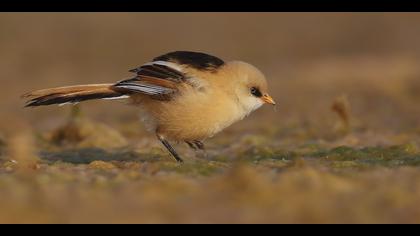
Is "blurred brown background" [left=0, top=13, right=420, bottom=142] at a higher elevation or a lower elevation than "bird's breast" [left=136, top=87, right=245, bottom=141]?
higher

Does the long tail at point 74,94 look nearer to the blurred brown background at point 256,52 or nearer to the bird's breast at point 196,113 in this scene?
the bird's breast at point 196,113

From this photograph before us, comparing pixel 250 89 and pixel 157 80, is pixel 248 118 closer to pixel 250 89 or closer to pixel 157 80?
pixel 250 89

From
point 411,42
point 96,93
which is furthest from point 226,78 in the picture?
point 411,42

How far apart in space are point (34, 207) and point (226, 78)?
3325mm

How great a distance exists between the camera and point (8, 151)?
9281 millimetres

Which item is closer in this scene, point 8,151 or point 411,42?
point 8,151

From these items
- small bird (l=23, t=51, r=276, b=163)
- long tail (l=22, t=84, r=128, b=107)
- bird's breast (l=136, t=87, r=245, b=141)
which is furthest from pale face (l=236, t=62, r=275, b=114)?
long tail (l=22, t=84, r=128, b=107)

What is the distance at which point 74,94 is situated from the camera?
321 inches

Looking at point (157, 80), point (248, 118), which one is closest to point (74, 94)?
point (157, 80)

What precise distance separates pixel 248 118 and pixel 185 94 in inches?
250

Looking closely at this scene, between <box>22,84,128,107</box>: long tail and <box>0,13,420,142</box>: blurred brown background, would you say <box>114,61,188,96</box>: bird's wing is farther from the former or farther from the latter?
<box>0,13,420,142</box>: blurred brown background

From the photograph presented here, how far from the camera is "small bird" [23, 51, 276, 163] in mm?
7754

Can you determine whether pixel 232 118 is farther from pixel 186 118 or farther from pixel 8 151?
pixel 8 151
